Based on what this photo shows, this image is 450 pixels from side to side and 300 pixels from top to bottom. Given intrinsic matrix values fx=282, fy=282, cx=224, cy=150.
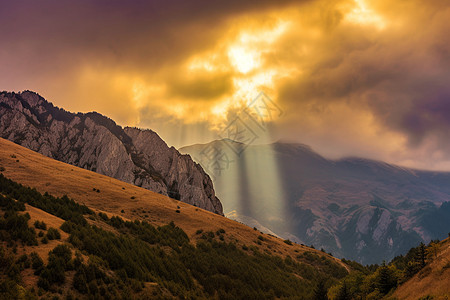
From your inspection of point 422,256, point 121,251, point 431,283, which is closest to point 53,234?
point 121,251

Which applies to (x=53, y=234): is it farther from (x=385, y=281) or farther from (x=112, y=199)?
(x=385, y=281)

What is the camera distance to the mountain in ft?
88.1

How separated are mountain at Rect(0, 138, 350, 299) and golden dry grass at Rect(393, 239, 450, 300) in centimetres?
2426

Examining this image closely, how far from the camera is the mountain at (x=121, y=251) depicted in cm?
2684

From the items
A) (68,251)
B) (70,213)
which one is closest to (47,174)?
(70,213)

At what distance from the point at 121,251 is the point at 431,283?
110 ft

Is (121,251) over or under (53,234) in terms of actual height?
under

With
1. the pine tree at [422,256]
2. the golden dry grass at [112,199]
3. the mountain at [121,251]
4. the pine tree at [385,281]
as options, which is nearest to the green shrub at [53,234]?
the mountain at [121,251]

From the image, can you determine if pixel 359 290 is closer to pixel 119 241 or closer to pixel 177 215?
pixel 119 241

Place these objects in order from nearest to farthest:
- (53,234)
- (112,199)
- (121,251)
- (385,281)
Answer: (53,234) → (385,281) → (121,251) → (112,199)

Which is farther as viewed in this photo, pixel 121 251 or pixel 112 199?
pixel 112 199

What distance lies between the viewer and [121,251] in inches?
1451

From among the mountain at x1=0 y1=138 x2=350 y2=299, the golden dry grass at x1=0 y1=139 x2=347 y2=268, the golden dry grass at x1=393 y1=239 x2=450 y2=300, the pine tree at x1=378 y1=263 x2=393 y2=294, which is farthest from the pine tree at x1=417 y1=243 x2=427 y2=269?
the golden dry grass at x1=0 y1=139 x2=347 y2=268

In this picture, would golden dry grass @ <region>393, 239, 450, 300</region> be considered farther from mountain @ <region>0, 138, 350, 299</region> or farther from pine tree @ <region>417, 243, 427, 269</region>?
mountain @ <region>0, 138, 350, 299</region>
